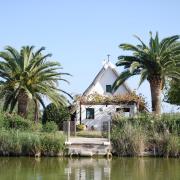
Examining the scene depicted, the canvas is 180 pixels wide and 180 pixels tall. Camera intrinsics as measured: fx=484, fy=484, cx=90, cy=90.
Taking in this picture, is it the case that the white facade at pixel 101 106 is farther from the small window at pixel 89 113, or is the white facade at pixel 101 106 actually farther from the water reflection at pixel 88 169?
the water reflection at pixel 88 169

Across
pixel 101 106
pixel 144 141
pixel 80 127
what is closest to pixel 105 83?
pixel 101 106

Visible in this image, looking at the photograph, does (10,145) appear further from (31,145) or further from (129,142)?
(129,142)

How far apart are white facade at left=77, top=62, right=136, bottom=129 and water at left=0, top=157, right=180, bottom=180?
2163 centimetres

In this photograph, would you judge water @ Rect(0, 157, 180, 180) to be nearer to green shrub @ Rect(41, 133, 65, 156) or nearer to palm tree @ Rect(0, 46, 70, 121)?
green shrub @ Rect(41, 133, 65, 156)

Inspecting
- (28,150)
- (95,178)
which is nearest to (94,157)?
(28,150)

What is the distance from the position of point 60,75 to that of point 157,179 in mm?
23956

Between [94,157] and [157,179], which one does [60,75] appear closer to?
[94,157]

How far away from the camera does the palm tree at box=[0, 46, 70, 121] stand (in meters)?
41.5

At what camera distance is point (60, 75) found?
44.0 meters

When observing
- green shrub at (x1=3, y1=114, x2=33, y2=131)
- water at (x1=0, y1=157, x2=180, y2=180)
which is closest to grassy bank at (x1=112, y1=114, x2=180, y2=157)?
water at (x1=0, y1=157, x2=180, y2=180)

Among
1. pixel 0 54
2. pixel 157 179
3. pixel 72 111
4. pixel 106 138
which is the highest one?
pixel 0 54

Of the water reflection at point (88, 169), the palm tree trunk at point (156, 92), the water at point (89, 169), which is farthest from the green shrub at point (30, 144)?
the palm tree trunk at point (156, 92)

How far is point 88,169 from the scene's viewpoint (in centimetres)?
2488

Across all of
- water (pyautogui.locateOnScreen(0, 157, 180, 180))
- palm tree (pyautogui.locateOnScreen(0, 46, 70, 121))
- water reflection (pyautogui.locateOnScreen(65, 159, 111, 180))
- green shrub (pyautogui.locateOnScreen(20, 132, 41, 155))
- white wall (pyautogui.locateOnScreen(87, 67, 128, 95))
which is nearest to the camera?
water (pyautogui.locateOnScreen(0, 157, 180, 180))
